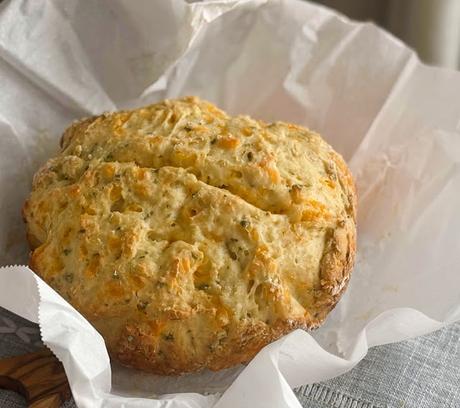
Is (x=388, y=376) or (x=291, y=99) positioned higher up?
(x=291, y=99)

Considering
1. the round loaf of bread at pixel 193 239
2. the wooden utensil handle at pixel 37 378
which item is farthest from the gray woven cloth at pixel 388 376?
the round loaf of bread at pixel 193 239

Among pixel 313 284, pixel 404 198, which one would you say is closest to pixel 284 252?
pixel 313 284

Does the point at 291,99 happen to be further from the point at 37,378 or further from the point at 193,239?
the point at 37,378

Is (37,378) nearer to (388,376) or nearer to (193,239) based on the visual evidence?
(193,239)

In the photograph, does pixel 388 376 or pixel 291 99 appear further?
pixel 291 99

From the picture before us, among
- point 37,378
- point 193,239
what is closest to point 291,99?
point 193,239

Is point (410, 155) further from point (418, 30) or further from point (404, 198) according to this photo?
point (418, 30)
